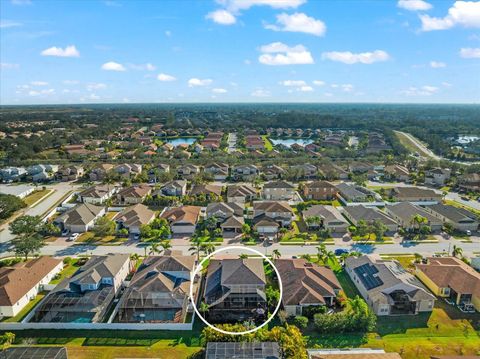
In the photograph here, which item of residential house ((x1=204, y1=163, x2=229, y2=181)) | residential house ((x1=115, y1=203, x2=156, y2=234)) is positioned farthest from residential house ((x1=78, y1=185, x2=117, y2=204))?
residential house ((x1=204, y1=163, x2=229, y2=181))

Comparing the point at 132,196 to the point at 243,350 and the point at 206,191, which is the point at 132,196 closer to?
the point at 206,191

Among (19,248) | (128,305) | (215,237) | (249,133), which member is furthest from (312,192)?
(249,133)

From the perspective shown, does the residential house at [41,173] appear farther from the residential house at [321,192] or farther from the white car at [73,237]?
the residential house at [321,192]

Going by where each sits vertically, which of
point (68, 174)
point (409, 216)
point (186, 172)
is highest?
point (186, 172)

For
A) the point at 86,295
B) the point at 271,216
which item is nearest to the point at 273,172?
the point at 271,216

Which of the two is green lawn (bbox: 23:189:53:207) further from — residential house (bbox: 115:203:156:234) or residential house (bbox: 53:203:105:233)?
residential house (bbox: 115:203:156:234)

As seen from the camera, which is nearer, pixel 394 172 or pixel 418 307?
pixel 418 307

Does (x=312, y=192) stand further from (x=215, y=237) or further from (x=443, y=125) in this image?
(x=443, y=125)
